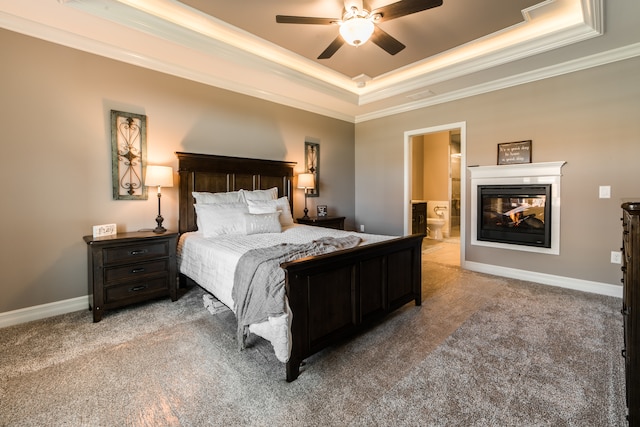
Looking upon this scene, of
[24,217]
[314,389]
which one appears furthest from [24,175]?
[314,389]

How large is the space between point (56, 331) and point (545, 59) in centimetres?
573

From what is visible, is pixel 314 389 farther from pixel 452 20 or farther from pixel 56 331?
pixel 452 20

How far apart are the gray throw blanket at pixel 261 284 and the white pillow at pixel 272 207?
4.58 ft

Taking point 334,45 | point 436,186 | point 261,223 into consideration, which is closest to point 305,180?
point 261,223

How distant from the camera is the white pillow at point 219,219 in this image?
3178 mm

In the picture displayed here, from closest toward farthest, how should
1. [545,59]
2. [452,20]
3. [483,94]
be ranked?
1. [452,20]
2. [545,59]
3. [483,94]

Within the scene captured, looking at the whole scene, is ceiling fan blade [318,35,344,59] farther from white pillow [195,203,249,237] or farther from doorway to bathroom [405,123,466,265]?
doorway to bathroom [405,123,466,265]

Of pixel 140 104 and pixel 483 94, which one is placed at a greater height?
pixel 483 94

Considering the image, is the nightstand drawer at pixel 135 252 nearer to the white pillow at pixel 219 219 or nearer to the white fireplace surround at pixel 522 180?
the white pillow at pixel 219 219

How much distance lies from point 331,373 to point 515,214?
344cm

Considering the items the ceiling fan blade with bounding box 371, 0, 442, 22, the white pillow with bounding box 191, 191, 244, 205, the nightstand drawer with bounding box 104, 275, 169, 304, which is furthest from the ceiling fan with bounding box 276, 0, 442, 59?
the nightstand drawer with bounding box 104, 275, 169, 304

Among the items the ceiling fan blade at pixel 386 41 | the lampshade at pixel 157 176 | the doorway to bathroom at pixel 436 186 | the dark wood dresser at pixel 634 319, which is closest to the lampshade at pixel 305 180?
the lampshade at pixel 157 176

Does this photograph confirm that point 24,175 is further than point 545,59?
No

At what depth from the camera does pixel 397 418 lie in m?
1.50
